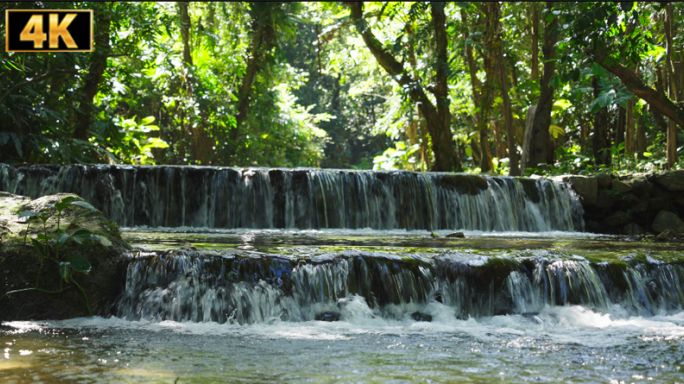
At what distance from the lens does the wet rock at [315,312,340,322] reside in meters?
4.99

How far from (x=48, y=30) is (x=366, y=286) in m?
8.13

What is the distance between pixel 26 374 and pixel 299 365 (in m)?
1.38

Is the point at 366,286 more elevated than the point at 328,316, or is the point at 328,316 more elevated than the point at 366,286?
the point at 366,286

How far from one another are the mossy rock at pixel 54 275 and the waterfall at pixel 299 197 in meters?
4.50

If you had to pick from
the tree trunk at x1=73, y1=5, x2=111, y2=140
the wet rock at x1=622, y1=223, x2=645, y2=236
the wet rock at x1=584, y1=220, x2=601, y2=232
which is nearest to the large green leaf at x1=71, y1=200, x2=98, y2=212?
the tree trunk at x1=73, y1=5, x2=111, y2=140

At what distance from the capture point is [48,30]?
10414mm

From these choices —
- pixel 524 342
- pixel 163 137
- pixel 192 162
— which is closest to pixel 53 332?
pixel 524 342

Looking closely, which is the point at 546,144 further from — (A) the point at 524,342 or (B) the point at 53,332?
(B) the point at 53,332

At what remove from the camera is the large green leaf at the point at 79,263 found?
15.5ft

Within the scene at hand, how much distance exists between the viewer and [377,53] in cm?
1644

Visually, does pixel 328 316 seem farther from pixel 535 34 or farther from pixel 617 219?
pixel 535 34

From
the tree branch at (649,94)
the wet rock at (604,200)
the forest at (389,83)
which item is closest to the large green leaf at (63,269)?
the forest at (389,83)

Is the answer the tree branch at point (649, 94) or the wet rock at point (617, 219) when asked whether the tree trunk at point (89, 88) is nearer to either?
the tree branch at point (649, 94)

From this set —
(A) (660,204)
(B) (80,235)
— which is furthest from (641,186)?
(B) (80,235)
